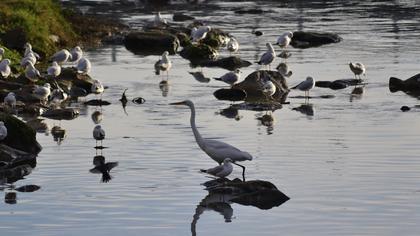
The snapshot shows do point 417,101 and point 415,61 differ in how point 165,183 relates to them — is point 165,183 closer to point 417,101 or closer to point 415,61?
point 417,101

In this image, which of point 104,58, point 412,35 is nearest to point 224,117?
point 104,58

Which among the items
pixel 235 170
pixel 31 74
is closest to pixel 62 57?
pixel 31 74

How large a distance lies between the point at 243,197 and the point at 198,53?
972 inches

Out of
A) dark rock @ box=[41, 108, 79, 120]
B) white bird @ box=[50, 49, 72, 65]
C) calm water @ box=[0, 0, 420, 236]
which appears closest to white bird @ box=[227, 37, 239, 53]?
calm water @ box=[0, 0, 420, 236]

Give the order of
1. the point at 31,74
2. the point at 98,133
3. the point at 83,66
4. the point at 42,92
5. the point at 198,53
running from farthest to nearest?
the point at 198,53 → the point at 83,66 → the point at 31,74 → the point at 42,92 → the point at 98,133

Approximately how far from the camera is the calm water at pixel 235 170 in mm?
20078

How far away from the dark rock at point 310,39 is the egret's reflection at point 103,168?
25566mm

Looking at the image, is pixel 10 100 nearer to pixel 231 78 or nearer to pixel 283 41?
pixel 231 78

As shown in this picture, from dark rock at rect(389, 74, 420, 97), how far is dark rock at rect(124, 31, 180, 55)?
46.6 ft

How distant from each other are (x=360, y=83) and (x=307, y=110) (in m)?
5.74

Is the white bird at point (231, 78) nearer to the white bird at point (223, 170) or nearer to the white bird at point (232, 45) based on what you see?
the white bird at point (232, 45)

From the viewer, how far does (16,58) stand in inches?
1638

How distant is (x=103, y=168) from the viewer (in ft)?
81.4

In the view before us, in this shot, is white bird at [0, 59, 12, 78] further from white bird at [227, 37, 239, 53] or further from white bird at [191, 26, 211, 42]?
white bird at [191, 26, 211, 42]
